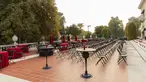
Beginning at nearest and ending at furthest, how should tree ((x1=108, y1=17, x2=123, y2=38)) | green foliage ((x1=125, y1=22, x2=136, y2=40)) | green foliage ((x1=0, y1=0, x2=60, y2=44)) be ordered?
green foliage ((x1=0, y1=0, x2=60, y2=44)) < green foliage ((x1=125, y1=22, x2=136, y2=40)) < tree ((x1=108, y1=17, x2=123, y2=38))

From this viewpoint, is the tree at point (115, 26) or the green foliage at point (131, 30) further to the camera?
the tree at point (115, 26)

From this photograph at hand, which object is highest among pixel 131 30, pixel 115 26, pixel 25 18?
pixel 115 26

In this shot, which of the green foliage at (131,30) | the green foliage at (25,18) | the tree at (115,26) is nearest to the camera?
the green foliage at (25,18)

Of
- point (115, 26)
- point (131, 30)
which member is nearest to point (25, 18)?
point (131, 30)

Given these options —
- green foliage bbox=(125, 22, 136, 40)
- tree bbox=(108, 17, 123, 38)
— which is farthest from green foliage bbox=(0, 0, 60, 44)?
tree bbox=(108, 17, 123, 38)

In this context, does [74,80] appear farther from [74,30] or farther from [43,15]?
[74,30]

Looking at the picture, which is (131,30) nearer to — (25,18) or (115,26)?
(115,26)

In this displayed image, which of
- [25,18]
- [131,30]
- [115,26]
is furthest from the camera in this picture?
[115,26]

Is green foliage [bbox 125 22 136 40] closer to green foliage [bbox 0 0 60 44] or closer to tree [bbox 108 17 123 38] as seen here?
tree [bbox 108 17 123 38]

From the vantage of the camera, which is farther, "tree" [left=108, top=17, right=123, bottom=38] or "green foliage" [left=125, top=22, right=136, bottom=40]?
"tree" [left=108, top=17, right=123, bottom=38]

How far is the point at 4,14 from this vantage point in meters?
11.8

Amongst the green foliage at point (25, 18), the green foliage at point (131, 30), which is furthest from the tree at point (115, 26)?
the green foliage at point (25, 18)

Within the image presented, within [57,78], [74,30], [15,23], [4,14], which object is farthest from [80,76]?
[74,30]

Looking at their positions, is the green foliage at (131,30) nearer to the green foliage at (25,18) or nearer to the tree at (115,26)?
the tree at (115,26)
